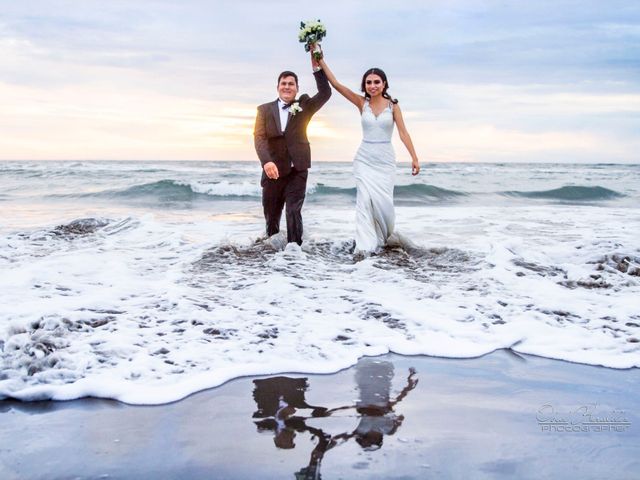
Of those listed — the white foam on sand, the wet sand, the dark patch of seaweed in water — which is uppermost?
the dark patch of seaweed in water

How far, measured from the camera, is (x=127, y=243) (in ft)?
28.5

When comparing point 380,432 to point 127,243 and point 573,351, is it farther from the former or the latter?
point 127,243

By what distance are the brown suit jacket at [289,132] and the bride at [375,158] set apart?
280 mm

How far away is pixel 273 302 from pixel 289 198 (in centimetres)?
273

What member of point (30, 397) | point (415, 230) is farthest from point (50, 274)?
point (415, 230)

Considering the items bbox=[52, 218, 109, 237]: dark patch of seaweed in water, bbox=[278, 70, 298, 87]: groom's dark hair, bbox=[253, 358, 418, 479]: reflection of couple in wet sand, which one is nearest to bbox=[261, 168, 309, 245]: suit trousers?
bbox=[278, 70, 298, 87]: groom's dark hair

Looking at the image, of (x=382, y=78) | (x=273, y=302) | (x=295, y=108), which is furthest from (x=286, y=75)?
(x=273, y=302)

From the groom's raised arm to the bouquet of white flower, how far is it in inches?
8.2

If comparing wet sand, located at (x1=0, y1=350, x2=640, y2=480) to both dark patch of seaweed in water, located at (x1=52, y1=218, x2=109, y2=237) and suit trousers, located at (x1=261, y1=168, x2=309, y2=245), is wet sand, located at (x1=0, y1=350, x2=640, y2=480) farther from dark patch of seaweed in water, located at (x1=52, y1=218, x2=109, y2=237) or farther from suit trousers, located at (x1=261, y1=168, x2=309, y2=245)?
dark patch of seaweed in water, located at (x1=52, y1=218, x2=109, y2=237)

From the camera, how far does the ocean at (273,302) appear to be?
3.62 meters

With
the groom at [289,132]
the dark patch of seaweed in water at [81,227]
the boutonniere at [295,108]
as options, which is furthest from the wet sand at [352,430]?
the dark patch of seaweed in water at [81,227]

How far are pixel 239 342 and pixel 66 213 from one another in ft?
36.7

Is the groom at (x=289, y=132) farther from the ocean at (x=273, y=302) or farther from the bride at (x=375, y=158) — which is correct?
the ocean at (x=273, y=302)

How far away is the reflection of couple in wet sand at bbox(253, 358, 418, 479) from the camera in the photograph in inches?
102
